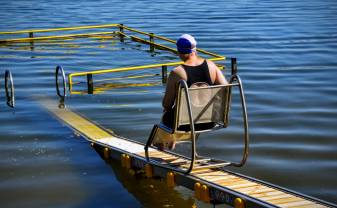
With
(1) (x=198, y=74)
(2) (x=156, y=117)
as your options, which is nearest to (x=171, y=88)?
(1) (x=198, y=74)

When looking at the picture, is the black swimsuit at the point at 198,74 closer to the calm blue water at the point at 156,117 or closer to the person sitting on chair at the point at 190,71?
the person sitting on chair at the point at 190,71

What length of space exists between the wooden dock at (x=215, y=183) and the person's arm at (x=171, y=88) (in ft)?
3.22

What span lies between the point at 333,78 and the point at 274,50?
5889mm

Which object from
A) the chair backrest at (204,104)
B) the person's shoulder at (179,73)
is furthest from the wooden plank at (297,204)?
the person's shoulder at (179,73)

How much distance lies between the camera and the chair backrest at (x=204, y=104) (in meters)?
7.76

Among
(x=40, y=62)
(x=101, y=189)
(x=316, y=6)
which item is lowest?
(x=101, y=189)

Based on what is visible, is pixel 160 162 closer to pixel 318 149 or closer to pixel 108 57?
pixel 318 149

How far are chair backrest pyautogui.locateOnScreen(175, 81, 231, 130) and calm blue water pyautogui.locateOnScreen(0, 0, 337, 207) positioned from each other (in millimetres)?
1405

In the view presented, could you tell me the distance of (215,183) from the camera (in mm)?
7977

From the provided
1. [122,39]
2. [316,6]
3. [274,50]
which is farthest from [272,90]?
[316,6]

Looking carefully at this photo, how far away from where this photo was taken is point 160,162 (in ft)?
29.5

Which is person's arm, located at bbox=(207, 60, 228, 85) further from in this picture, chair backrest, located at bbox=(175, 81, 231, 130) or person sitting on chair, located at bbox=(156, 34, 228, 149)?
chair backrest, located at bbox=(175, 81, 231, 130)

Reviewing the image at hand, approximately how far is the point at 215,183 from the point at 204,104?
99 cm

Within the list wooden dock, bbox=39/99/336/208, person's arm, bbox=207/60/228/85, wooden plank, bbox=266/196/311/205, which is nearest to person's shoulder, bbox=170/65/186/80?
person's arm, bbox=207/60/228/85
